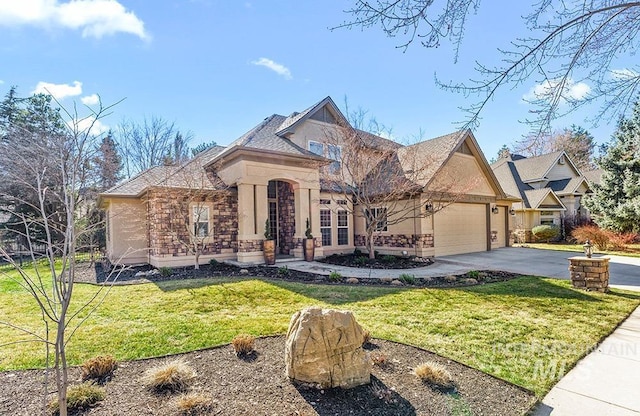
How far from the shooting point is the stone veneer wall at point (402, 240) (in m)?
13.7

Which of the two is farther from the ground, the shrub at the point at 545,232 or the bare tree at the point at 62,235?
the bare tree at the point at 62,235

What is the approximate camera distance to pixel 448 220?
15.0 meters

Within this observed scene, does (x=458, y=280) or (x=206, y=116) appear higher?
(x=206, y=116)

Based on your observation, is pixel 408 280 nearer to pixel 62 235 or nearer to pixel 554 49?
pixel 554 49

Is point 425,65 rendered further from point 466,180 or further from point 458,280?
point 466,180

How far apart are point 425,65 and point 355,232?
12009 mm

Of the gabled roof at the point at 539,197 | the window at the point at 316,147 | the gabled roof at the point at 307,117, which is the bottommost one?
the gabled roof at the point at 539,197

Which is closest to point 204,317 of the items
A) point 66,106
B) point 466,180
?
point 66,106

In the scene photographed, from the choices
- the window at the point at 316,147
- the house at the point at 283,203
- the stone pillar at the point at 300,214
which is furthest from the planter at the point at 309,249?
the window at the point at 316,147

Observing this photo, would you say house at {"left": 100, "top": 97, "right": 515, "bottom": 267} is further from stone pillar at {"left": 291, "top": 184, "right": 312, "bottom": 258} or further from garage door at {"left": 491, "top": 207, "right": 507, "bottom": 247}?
garage door at {"left": 491, "top": 207, "right": 507, "bottom": 247}

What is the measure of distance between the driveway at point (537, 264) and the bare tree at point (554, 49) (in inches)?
271

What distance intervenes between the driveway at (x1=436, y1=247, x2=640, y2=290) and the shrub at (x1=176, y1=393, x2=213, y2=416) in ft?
34.2

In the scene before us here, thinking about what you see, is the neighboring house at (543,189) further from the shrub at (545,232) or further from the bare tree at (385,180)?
the bare tree at (385,180)

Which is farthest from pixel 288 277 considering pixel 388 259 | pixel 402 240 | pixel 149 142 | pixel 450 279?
pixel 149 142
